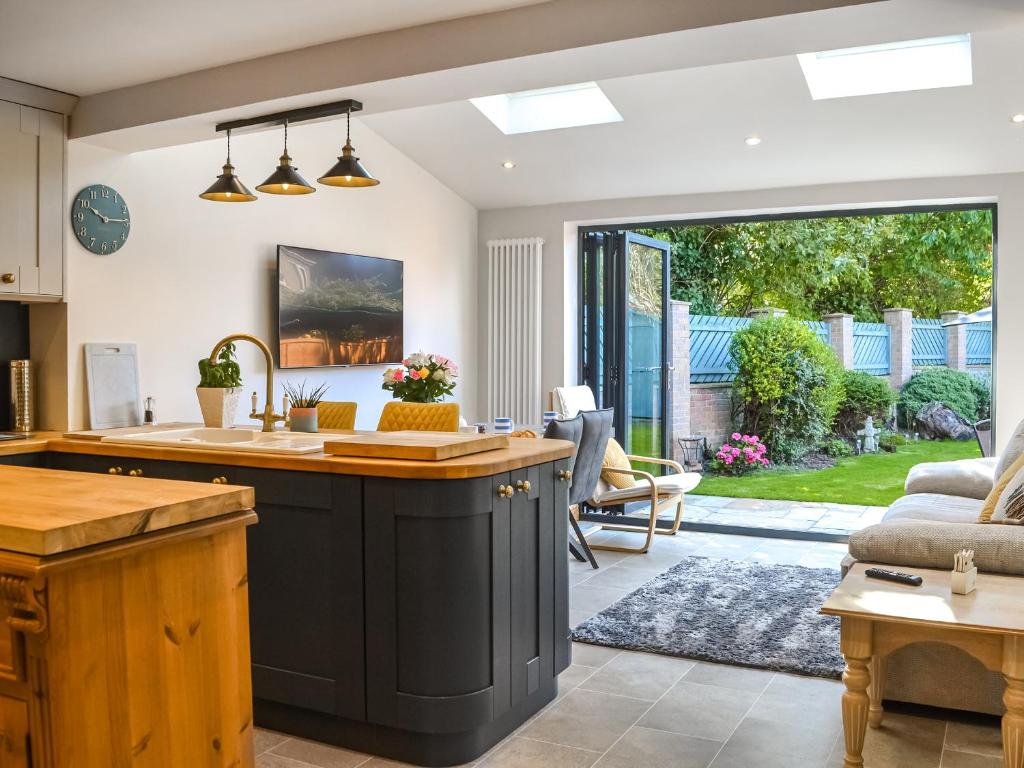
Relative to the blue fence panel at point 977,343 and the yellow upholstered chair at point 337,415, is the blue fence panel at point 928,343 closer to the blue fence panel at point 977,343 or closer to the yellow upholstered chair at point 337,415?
the blue fence panel at point 977,343

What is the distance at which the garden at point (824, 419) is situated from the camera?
31.1ft

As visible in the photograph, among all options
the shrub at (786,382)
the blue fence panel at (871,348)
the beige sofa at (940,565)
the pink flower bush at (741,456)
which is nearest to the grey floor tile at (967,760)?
the beige sofa at (940,565)

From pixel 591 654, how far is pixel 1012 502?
66.5 inches

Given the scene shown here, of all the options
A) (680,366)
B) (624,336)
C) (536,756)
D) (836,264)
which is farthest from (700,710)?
(836,264)

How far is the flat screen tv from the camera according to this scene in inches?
205

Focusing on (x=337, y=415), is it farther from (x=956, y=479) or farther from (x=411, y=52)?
(x=956, y=479)

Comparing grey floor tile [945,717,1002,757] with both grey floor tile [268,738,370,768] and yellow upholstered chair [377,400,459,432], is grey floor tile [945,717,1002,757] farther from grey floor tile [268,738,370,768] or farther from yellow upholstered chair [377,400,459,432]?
yellow upholstered chair [377,400,459,432]

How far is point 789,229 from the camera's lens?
406 inches

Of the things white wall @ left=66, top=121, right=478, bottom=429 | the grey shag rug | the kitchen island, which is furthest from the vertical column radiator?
the kitchen island

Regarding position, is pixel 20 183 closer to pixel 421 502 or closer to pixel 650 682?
pixel 421 502

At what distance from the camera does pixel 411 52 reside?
3.36m

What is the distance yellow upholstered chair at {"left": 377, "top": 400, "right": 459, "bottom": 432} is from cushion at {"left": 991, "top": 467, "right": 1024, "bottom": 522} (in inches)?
89.7

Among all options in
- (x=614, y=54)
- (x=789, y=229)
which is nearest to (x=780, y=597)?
(x=614, y=54)

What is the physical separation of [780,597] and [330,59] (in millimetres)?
3230
